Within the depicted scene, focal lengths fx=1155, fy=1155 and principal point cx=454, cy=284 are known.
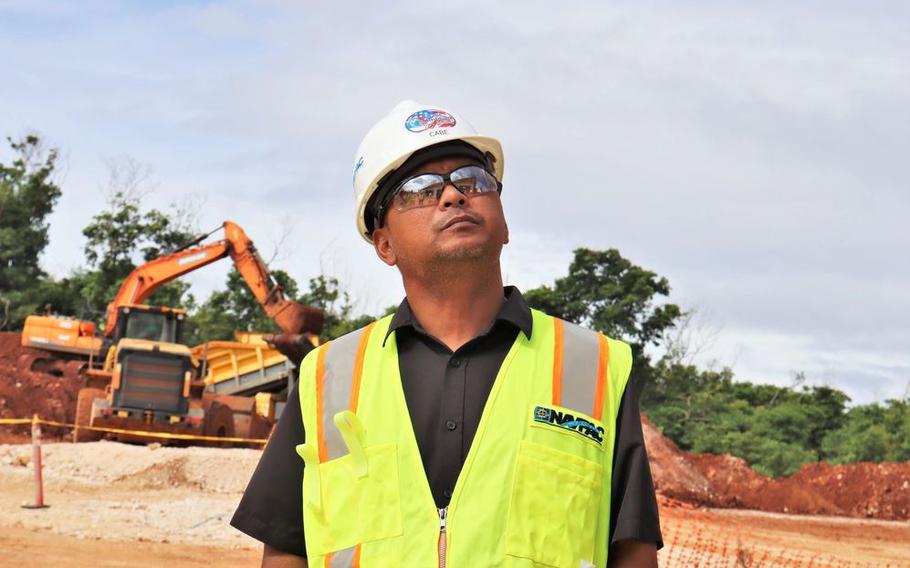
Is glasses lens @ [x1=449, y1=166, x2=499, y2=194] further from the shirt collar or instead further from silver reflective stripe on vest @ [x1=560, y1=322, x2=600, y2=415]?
silver reflective stripe on vest @ [x1=560, y1=322, x2=600, y2=415]

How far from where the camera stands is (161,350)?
70.9 feet

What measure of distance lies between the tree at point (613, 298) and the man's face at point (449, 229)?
31986 millimetres

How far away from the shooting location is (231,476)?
18.4 m

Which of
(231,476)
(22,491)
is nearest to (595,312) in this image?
(231,476)

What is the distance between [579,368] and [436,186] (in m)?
0.53

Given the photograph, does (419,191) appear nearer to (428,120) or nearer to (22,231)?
(428,120)

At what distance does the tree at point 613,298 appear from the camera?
1379 inches

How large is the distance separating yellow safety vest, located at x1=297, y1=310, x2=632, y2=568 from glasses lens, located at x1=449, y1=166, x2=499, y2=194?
347 mm

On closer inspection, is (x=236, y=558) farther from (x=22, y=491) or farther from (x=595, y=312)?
(x=595, y=312)

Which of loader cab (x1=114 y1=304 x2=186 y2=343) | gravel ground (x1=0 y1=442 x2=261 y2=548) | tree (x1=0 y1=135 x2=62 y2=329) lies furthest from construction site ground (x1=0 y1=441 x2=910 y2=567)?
tree (x1=0 y1=135 x2=62 y2=329)

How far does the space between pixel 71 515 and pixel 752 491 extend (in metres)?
15.5

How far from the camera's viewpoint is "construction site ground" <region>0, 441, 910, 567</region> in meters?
11.7

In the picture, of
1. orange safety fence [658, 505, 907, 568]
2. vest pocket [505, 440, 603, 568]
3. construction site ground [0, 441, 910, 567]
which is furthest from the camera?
orange safety fence [658, 505, 907, 568]

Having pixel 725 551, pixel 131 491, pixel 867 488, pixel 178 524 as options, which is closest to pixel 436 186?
pixel 725 551
